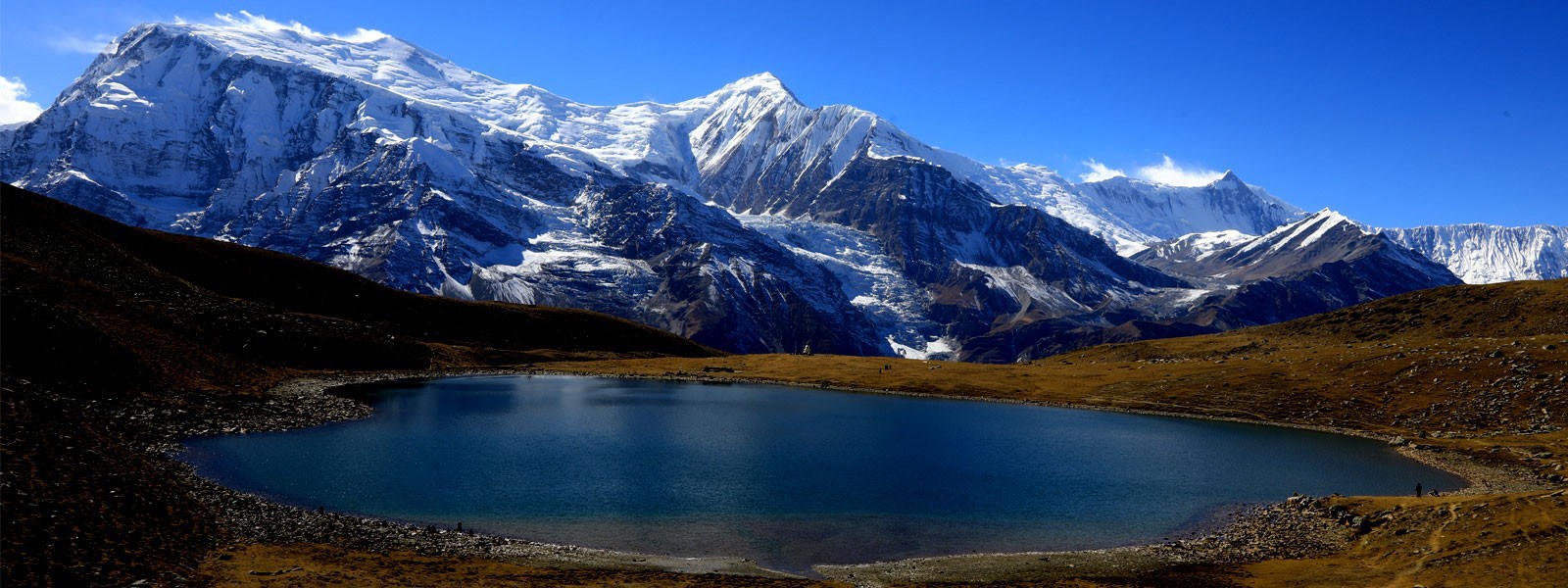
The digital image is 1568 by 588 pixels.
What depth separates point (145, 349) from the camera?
251 ft

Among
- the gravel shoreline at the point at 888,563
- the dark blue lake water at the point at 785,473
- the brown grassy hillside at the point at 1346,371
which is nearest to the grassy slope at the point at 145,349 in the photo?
the gravel shoreline at the point at 888,563

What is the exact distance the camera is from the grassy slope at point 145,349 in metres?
33.1

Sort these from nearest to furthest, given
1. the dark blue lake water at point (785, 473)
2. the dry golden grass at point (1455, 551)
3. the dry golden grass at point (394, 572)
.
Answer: the dry golden grass at point (394, 572) → the dry golden grass at point (1455, 551) → the dark blue lake water at point (785, 473)

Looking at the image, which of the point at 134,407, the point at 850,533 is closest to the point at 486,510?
the point at 850,533

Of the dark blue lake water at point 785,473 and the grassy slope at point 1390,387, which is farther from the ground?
the grassy slope at point 1390,387

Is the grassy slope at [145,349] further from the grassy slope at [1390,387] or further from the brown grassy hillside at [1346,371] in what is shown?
the brown grassy hillside at [1346,371]

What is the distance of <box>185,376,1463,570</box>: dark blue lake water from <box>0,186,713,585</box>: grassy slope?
362 inches

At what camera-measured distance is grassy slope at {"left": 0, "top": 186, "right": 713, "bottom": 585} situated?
109 feet

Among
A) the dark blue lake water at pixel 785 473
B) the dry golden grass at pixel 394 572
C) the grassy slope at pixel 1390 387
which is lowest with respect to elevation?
the dry golden grass at pixel 394 572

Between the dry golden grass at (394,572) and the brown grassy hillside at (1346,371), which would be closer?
the dry golden grass at (394,572)

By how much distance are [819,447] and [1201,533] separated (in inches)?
1314

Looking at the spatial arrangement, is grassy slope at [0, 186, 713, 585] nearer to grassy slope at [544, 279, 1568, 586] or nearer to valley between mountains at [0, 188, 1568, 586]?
valley between mountains at [0, 188, 1568, 586]

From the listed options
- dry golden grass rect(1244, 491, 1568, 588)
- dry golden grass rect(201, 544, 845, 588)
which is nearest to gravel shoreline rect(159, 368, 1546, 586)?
dry golden grass rect(201, 544, 845, 588)

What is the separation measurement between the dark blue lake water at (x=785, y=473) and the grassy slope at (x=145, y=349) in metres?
9.18
